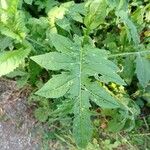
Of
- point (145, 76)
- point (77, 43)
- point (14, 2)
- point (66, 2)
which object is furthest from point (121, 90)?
point (14, 2)

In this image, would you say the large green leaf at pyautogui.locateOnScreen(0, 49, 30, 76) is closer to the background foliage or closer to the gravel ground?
the background foliage

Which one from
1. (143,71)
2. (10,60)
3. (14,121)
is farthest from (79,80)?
(14,121)

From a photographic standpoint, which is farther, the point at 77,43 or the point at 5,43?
the point at 5,43

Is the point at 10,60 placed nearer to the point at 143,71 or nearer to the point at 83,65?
the point at 83,65

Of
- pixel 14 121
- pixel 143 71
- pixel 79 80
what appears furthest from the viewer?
pixel 14 121

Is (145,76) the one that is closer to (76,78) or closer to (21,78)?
(76,78)

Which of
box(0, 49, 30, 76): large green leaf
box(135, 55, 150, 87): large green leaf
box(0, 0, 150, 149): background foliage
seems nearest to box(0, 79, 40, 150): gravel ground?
box(0, 0, 150, 149): background foliage

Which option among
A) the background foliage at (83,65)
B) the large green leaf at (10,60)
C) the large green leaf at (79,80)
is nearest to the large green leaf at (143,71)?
the background foliage at (83,65)
